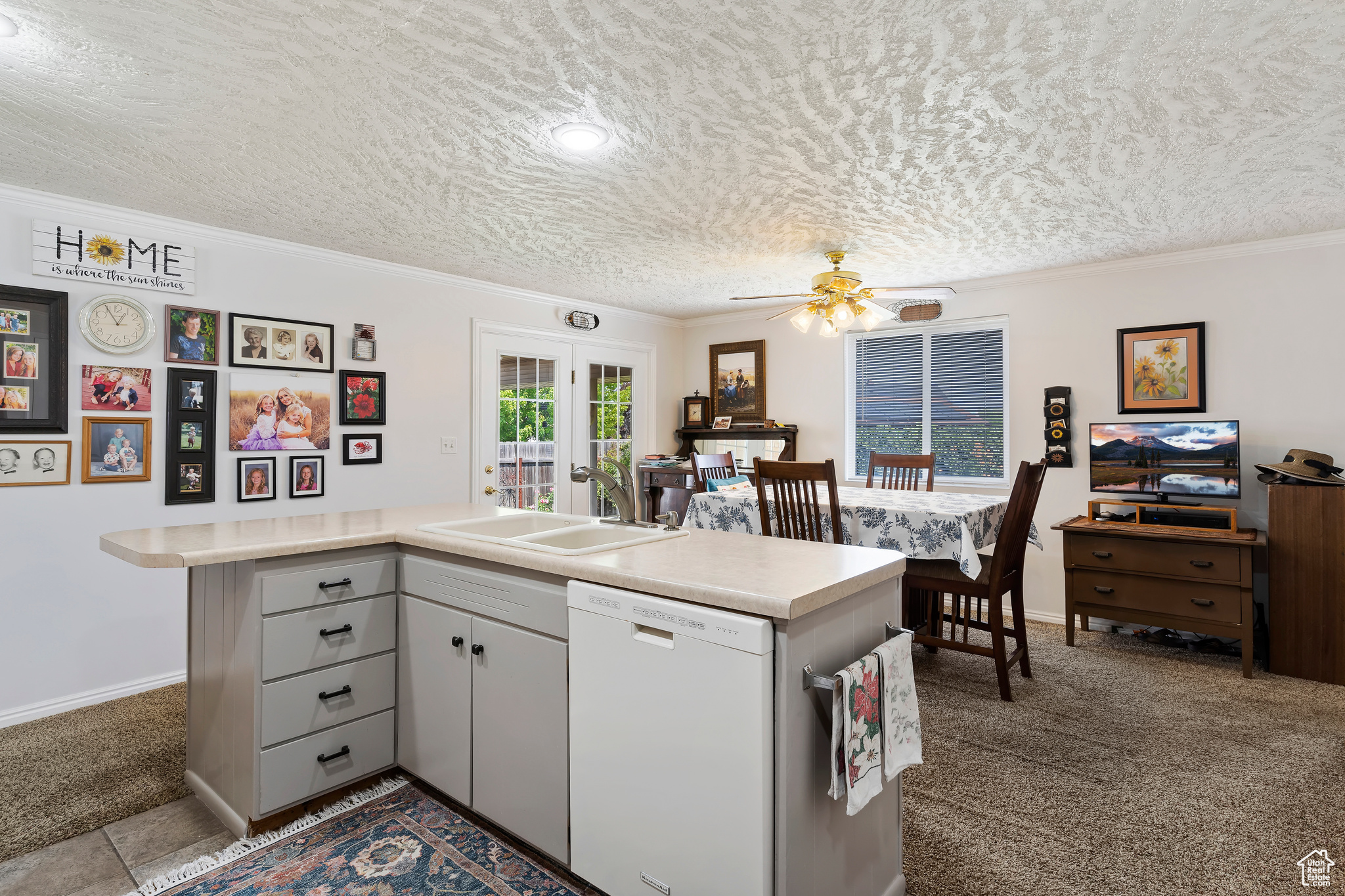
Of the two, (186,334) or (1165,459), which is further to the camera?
(1165,459)

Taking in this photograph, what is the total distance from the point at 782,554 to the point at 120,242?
3381 millimetres

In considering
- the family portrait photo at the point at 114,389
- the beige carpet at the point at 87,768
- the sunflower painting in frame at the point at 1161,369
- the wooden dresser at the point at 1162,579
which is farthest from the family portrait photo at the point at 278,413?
the sunflower painting in frame at the point at 1161,369

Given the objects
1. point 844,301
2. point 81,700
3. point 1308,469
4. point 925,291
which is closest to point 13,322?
point 81,700

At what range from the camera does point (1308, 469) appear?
10.7 feet

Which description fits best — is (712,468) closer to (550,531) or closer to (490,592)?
(550,531)

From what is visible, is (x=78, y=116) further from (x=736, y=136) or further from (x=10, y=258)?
(x=736, y=136)

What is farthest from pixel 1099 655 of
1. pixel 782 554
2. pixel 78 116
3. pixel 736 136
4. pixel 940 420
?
pixel 78 116

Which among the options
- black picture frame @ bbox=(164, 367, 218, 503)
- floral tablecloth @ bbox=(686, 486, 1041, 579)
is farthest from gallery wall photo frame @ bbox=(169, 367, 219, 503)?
floral tablecloth @ bbox=(686, 486, 1041, 579)

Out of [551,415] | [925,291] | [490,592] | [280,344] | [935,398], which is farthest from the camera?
[551,415]

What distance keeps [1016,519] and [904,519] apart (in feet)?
1.54

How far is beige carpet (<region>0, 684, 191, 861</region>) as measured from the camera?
2.07 meters

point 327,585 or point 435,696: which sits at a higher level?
point 327,585

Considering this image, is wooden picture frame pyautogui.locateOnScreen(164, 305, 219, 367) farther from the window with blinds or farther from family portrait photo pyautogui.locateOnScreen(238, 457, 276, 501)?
the window with blinds

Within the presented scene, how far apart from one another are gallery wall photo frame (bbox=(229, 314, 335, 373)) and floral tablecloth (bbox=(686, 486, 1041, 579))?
2.27 m
